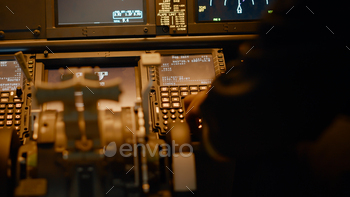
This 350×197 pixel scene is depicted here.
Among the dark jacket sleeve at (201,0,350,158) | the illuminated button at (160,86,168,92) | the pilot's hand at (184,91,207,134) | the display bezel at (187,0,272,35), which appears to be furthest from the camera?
the display bezel at (187,0,272,35)

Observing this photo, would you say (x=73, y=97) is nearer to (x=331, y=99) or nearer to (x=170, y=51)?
(x=331, y=99)

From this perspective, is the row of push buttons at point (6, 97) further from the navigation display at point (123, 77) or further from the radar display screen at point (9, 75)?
the navigation display at point (123, 77)

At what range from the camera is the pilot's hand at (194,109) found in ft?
2.79

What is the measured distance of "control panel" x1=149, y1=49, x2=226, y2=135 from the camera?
1.18 meters

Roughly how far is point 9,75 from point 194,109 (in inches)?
34.1

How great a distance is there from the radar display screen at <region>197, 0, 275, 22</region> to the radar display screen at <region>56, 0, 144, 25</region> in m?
0.32

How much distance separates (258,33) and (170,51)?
2.26 ft

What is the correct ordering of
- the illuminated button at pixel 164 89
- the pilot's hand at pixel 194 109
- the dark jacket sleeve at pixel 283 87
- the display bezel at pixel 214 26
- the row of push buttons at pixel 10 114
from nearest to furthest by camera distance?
the dark jacket sleeve at pixel 283 87
the pilot's hand at pixel 194 109
the row of push buttons at pixel 10 114
the illuminated button at pixel 164 89
the display bezel at pixel 214 26

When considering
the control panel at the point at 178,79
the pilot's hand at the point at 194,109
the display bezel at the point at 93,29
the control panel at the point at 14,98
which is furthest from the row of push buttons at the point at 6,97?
the pilot's hand at the point at 194,109

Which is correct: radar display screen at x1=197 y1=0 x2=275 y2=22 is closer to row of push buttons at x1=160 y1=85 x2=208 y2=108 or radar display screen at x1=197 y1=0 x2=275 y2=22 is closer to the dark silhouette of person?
row of push buttons at x1=160 y1=85 x2=208 y2=108

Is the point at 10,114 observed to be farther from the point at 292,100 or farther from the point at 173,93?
the point at 292,100

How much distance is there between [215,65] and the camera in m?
1.32

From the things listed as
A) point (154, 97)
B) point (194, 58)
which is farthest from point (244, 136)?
point (194, 58)

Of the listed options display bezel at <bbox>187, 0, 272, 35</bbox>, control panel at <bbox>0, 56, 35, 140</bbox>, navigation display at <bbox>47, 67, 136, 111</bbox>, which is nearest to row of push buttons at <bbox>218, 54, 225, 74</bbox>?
display bezel at <bbox>187, 0, 272, 35</bbox>
